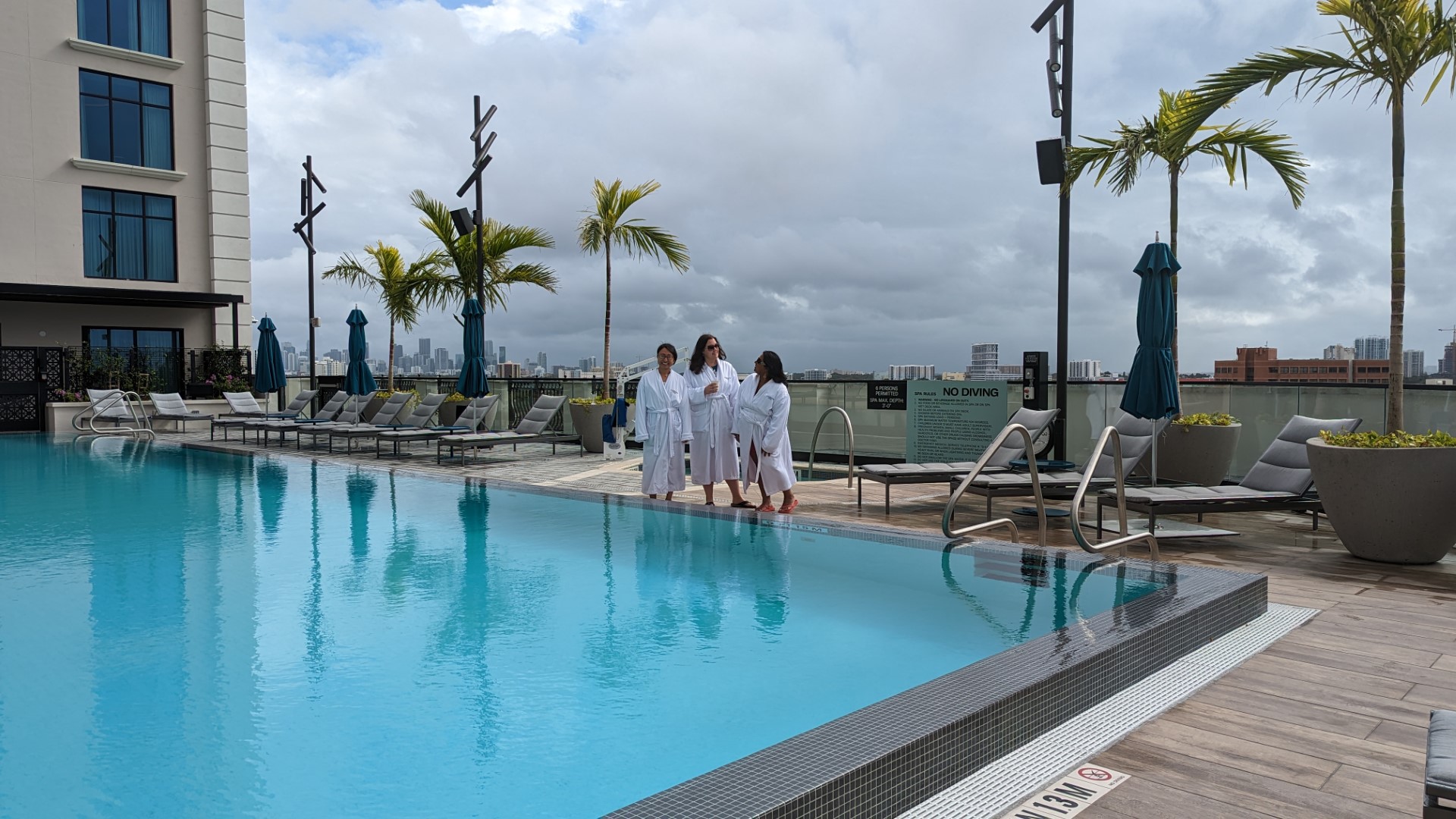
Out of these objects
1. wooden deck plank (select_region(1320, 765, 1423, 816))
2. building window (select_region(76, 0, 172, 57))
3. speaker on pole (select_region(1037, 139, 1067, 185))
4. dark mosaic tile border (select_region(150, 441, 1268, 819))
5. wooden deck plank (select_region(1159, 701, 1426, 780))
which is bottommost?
wooden deck plank (select_region(1320, 765, 1423, 816))

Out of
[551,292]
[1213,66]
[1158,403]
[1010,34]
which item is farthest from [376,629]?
[551,292]

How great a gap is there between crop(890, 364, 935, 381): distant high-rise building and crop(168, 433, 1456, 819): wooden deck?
20.8 feet

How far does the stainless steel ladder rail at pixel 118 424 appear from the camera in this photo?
62.6ft

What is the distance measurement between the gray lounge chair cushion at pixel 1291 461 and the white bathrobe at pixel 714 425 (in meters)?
4.35

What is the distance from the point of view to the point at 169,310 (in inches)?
920

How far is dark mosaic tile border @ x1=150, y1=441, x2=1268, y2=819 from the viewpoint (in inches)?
97.4

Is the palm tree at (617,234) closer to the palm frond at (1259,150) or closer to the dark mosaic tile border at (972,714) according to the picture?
the palm frond at (1259,150)

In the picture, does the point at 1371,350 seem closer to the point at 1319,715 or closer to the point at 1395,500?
the point at 1395,500

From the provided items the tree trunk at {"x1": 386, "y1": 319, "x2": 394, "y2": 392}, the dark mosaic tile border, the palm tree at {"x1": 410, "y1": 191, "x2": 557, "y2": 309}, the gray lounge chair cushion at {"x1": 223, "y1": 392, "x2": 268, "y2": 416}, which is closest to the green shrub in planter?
the dark mosaic tile border

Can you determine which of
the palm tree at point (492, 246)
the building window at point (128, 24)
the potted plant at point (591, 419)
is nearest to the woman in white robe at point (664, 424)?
the potted plant at point (591, 419)

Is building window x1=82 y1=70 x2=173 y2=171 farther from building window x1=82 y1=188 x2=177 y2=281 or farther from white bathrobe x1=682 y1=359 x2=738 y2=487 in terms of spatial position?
white bathrobe x1=682 y1=359 x2=738 y2=487

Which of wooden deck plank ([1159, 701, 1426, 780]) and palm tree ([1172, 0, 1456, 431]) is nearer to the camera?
wooden deck plank ([1159, 701, 1426, 780])

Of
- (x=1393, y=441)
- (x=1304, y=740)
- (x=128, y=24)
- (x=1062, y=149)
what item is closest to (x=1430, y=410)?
(x=1393, y=441)

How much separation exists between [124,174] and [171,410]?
6775 millimetres
